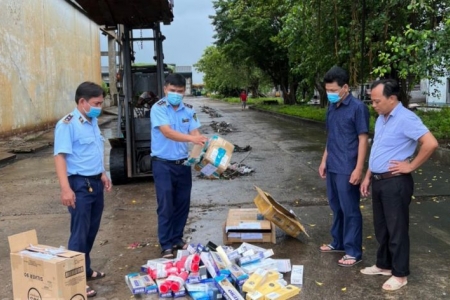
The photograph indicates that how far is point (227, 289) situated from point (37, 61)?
16.4 meters

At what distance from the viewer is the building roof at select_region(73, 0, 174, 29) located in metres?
6.70

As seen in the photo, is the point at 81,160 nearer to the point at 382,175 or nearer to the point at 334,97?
the point at 334,97

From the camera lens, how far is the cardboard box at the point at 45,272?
3072 mm

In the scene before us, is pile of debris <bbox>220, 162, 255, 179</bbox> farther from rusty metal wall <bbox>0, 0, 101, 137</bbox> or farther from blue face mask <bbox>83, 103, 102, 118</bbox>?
rusty metal wall <bbox>0, 0, 101, 137</bbox>

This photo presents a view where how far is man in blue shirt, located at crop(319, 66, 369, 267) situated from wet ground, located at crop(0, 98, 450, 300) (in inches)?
12.7

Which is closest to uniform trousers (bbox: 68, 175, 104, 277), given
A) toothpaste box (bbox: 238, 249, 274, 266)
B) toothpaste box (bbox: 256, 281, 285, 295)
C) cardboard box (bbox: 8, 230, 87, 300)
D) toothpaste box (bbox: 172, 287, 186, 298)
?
cardboard box (bbox: 8, 230, 87, 300)

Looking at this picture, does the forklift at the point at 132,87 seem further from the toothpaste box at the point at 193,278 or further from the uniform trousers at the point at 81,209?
the toothpaste box at the point at 193,278

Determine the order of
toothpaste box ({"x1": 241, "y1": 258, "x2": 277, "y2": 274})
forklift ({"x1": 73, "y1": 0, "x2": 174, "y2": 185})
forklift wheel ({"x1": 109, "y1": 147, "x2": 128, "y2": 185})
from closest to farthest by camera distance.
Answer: toothpaste box ({"x1": 241, "y1": 258, "x2": 277, "y2": 274}) → forklift ({"x1": 73, "y1": 0, "x2": 174, "y2": 185}) → forklift wheel ({"x1": 109, "y1": 147, "x2": 128, "y2": 185})

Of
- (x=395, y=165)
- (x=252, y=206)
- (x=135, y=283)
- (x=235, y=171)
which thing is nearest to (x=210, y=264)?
(x=135, y=283)

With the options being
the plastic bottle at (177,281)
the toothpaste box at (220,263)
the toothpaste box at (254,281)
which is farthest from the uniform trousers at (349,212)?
the plastic bottle at (177,281)

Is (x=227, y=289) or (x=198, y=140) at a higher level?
(x=198, y=140)

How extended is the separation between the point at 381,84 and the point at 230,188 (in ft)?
14.7

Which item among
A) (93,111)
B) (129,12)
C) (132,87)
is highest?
(129,12)

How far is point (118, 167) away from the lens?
26.6 ft
